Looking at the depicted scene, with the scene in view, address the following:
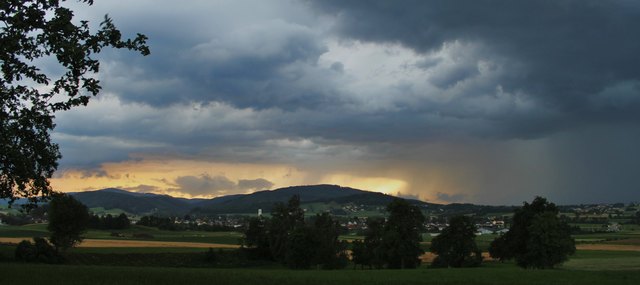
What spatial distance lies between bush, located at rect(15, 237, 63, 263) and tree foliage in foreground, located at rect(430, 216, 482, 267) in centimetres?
6821

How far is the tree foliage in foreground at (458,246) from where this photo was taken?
99.9 meters

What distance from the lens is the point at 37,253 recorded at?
90.4 meters

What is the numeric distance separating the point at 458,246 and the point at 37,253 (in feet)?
242

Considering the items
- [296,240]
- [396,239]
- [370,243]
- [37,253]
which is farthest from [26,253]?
[396,239]

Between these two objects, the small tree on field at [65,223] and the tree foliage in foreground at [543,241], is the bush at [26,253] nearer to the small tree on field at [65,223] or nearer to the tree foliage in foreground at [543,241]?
the small tree on field at [65,223]

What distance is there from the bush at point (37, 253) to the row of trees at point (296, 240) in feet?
141

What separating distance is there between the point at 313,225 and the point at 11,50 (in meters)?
99.9

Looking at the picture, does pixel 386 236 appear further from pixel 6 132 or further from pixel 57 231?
pixel 6 132

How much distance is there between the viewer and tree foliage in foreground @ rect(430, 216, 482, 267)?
99.9m

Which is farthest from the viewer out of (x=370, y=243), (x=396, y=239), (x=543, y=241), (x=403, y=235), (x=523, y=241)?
(x=370, y=243)

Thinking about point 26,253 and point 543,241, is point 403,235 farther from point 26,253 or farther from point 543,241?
point 26,253

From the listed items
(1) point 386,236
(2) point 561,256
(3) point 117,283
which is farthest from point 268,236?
(3) point 117,283

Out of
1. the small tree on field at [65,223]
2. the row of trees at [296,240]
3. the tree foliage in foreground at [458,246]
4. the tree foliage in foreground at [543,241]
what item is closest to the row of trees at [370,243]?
the row of trees at [296,240]

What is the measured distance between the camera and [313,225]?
11688 cm
